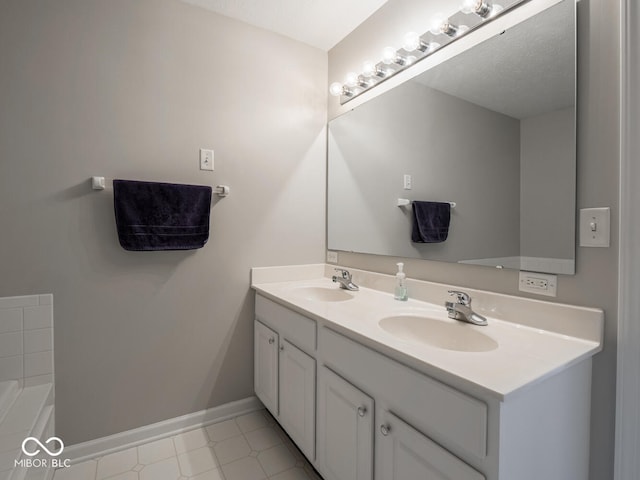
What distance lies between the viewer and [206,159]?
1.76 meters

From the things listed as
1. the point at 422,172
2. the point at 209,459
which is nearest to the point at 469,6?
the point at 422,172

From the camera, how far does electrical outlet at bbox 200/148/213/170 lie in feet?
5.74

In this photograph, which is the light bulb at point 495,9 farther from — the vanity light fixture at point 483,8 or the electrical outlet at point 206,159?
the electrical outlet at point 206,159

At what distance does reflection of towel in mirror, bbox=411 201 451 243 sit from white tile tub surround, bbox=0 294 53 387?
173cm

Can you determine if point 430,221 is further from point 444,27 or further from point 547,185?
point 444,27

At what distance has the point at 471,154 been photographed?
1348mm

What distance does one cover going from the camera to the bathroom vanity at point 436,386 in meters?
0.74

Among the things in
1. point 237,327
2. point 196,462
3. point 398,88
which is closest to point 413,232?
point 398,88

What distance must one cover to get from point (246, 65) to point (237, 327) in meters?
1.54

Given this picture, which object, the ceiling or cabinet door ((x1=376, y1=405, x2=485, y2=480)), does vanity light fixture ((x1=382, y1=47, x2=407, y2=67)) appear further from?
cabinet door ((x1=376, y1=405, x2=485, y2=480))

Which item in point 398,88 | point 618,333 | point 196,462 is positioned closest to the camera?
point 618,333

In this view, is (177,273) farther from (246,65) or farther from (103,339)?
(246,65)

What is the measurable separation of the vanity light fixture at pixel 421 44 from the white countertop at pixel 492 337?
1080 mm

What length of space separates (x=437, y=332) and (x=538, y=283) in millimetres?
390
